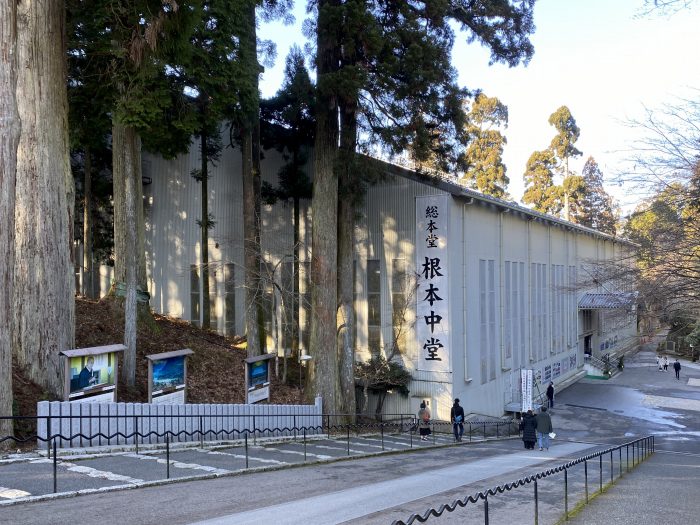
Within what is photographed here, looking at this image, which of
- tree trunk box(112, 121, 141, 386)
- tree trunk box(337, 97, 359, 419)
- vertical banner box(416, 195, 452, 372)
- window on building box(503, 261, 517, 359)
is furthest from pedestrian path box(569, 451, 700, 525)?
window on building box(503, 261, 517, 359)

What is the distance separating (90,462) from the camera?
10.8m

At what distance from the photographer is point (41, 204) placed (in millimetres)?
14172

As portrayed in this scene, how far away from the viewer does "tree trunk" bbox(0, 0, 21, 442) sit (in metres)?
11.3

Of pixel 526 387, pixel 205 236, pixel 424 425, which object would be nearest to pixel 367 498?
pixel 424 425

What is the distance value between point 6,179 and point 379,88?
12156 mm

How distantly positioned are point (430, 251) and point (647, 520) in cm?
1751

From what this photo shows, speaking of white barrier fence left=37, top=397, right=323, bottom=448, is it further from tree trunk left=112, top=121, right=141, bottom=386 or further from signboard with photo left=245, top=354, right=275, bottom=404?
tree trunk left=112, top=121, right=141, bottom=386

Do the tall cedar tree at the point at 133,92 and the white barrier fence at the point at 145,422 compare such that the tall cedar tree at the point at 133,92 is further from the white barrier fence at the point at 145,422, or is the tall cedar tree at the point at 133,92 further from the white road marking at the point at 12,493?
the white road marking at the point at 12,493

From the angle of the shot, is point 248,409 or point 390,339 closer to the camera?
point 248,409

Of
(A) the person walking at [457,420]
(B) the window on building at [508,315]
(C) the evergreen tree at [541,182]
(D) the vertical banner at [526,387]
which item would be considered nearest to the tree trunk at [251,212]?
(A) the person walking at [457,420]

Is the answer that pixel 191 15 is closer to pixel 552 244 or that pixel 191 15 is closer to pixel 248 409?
pixel 248 409

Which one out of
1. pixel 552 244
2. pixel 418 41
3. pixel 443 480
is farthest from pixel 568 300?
pixel 443 480

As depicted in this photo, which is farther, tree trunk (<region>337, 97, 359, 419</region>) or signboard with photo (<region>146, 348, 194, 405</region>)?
tree trunk (<region>337, 97, 359, 419</region>)

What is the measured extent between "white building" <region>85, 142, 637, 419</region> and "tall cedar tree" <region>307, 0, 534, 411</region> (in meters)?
4.35
